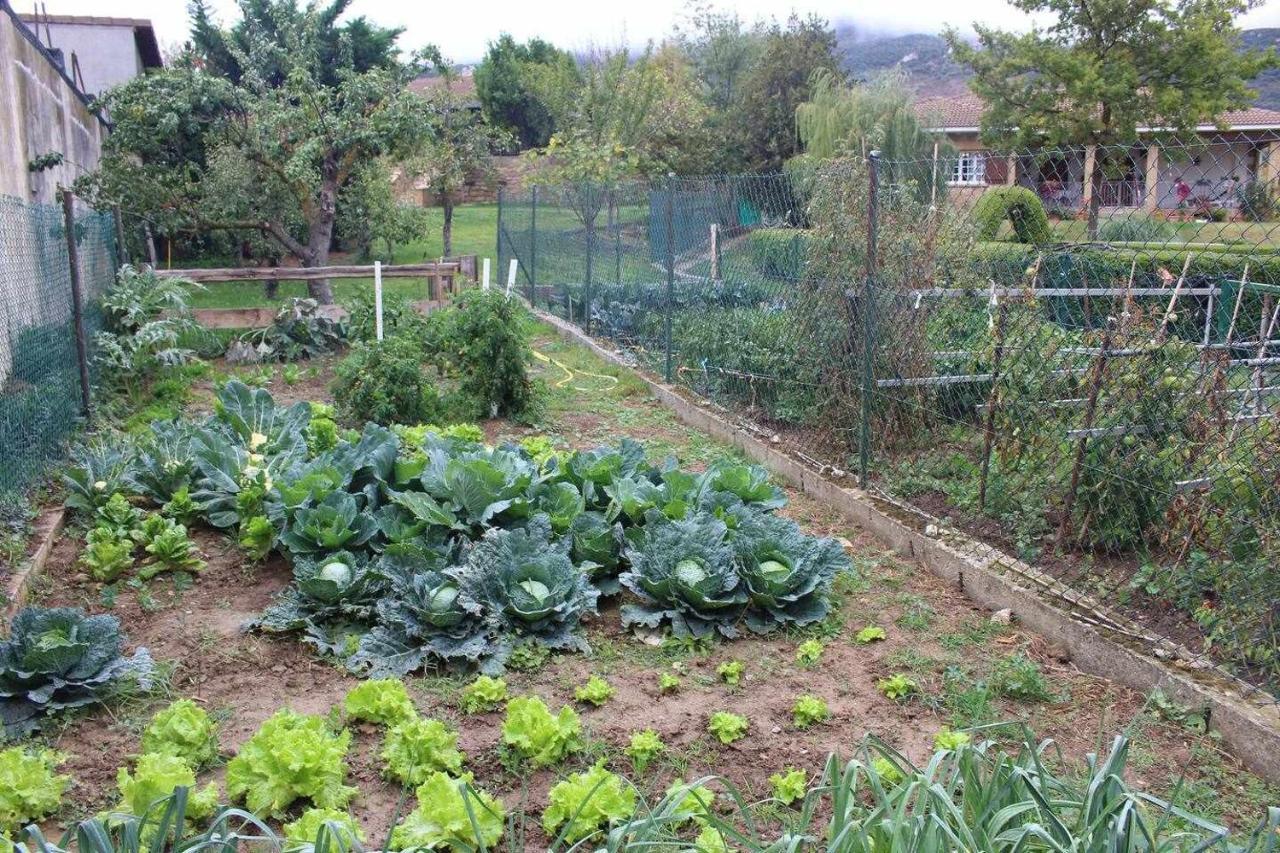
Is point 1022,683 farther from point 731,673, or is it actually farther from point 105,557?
point 105,557

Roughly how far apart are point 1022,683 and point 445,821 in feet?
7.15

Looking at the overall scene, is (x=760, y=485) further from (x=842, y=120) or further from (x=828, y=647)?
(x=842, y=120)

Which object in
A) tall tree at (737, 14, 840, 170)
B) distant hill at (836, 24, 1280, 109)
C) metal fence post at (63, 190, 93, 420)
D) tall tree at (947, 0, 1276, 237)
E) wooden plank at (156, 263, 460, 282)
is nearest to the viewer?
metal fence post at (63, 190, 93, 420)

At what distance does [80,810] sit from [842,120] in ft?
74.2

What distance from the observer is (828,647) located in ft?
13.9

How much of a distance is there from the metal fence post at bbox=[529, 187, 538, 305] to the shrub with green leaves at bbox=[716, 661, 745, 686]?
39.3 feet

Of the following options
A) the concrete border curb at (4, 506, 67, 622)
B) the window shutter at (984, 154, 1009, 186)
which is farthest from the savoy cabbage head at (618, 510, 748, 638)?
the concrete border curb at (4, 506, 67, 622)

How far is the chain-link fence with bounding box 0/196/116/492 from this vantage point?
551 cm

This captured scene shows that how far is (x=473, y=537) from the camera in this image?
15.8 feet

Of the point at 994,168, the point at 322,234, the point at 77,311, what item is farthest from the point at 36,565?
the point at 322,234

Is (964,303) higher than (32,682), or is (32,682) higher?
(964,303)

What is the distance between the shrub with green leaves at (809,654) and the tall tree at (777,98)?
90.9 ft

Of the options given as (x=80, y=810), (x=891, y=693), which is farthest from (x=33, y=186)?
(x=891, y=693)

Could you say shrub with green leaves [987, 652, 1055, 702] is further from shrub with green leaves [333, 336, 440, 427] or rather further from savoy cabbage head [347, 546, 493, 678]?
shrub with green leaves [333, 336, 440, 427]
